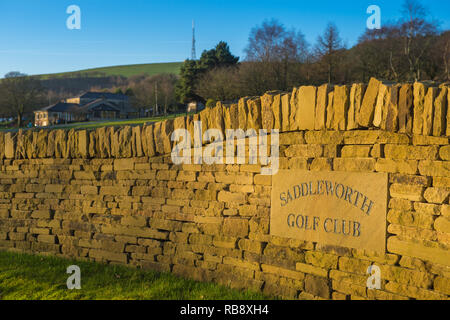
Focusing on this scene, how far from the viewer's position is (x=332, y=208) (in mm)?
4195

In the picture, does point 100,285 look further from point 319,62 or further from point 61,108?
point 61,108

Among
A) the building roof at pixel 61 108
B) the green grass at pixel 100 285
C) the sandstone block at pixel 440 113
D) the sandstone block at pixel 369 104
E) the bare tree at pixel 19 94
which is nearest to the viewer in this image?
the sandstone block at pixel 440 113

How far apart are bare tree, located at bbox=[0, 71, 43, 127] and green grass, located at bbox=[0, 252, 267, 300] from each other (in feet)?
165

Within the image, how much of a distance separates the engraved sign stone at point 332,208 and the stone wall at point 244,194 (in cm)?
10

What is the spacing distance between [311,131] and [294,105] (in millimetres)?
346

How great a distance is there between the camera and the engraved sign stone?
3906 mm

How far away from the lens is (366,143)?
157 inches

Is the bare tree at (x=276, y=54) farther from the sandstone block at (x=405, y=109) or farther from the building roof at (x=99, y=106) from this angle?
the building roof at (x=99, y=106)

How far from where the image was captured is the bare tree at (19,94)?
51.7 metres

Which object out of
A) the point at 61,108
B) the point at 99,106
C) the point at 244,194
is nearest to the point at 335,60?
the point at 244,194

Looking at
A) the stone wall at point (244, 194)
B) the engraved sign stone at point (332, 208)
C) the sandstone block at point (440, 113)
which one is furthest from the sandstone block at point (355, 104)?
the sandstone block at point (440, 113)
